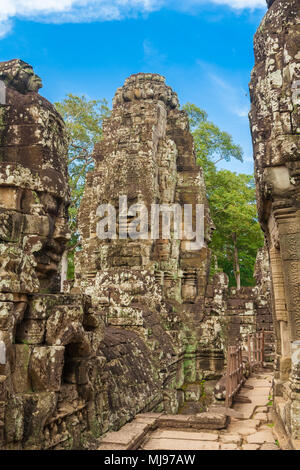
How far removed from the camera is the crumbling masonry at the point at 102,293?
358cm

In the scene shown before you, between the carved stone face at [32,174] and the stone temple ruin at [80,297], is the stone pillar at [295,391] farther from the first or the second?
the carved stone face at [32,174]

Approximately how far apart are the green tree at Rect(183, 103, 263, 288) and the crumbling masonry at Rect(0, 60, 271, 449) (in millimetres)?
9975

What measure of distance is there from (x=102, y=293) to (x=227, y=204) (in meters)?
15.3

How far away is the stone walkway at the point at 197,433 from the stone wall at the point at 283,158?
40cm

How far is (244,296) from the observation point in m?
12.8

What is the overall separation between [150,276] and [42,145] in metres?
4.99

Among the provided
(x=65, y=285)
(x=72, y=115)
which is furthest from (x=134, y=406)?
(x=72, y=115)

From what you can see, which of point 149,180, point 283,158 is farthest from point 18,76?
→ point 149,180

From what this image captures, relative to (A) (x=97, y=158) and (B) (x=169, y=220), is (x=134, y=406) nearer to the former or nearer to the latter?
(B) (x=169, y=220)

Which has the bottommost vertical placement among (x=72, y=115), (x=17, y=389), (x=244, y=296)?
(x=17, y=389)

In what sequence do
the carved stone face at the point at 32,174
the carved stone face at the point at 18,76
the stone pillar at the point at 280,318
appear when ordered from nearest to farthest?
the carved stone face at the point at 32,174
the carved stone face at the point at 18,76
the stone pillar at the point at 280,318

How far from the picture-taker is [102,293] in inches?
330

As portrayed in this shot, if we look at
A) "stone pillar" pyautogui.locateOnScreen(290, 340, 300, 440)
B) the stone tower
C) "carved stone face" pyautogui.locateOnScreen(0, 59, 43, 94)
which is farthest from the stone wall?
the stone tower

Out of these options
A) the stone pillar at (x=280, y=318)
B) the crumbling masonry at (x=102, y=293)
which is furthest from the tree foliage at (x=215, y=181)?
the stone pillar at (x=280, y=318)
